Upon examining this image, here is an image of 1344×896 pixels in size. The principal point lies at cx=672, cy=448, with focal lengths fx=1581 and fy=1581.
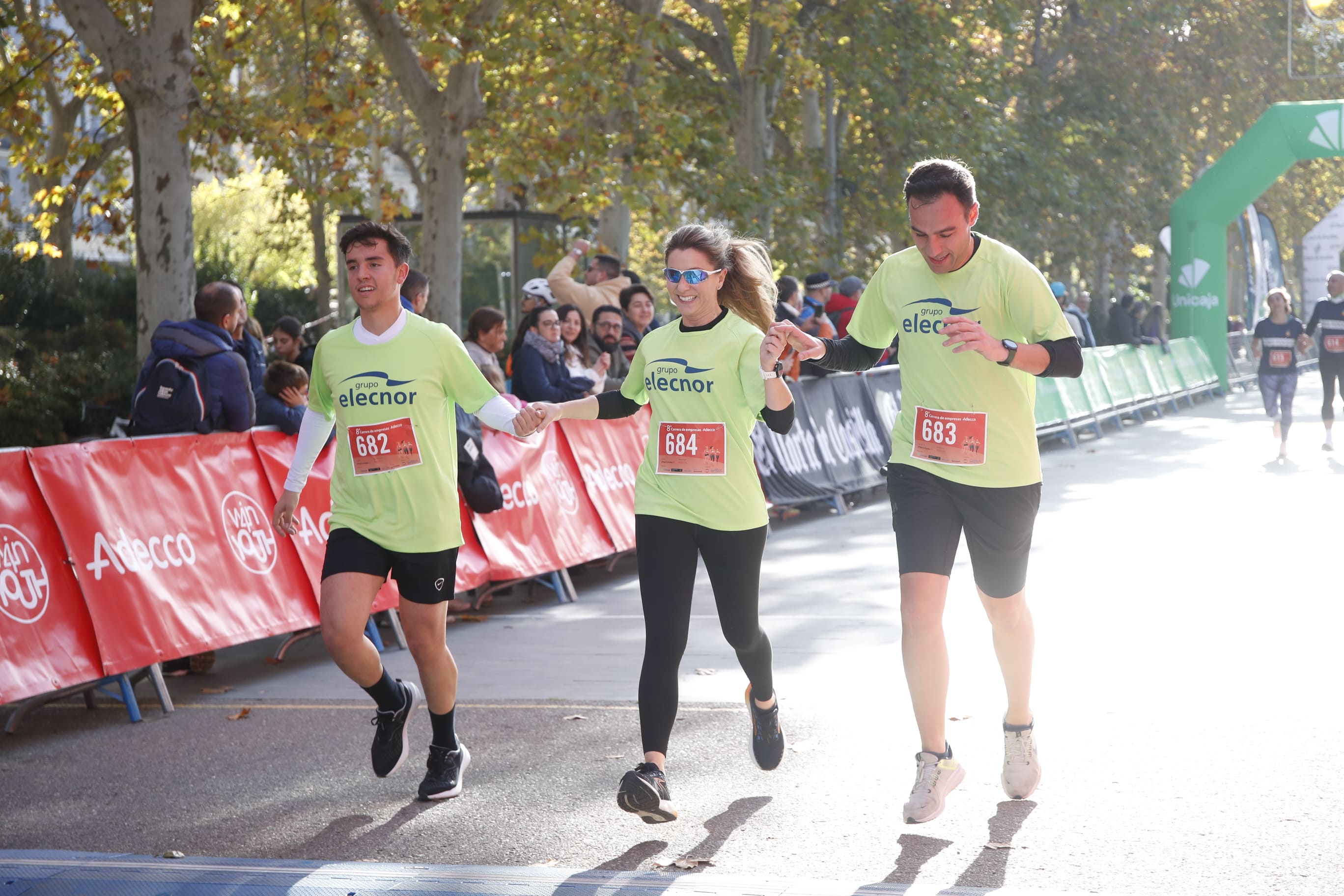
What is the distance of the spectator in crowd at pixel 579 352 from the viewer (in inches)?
431

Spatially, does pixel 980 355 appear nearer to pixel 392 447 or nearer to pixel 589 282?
pixel 392 447

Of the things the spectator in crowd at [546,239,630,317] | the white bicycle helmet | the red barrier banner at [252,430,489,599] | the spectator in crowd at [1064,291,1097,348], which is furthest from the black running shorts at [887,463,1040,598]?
the spectator in crowd at [1064,291,1097,348]

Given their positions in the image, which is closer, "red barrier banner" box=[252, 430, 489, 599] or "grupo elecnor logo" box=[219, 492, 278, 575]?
"grupo elecnor logo" box=[219, 492, 278, 575]

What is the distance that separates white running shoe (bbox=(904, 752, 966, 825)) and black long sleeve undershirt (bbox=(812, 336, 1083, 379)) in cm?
119

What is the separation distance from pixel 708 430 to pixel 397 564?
1139mm

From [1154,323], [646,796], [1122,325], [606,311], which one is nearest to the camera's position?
[646,796]

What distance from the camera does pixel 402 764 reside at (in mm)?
5695

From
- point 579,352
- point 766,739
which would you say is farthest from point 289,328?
point 766,739

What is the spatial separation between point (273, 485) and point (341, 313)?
15.3 m

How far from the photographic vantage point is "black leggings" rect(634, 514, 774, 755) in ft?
15.8

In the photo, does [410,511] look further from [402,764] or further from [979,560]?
[979,560]

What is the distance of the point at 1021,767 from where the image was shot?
4945 mm

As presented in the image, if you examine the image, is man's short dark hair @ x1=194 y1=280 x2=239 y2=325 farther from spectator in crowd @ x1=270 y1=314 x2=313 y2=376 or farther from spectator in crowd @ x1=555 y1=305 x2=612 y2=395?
spectator in crowd @ x1=555 y1=305 x2=612 y2=395

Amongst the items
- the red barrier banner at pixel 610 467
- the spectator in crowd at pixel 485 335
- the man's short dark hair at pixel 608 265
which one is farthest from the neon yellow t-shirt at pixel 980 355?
the man's short dark hair at pixel 608 265
